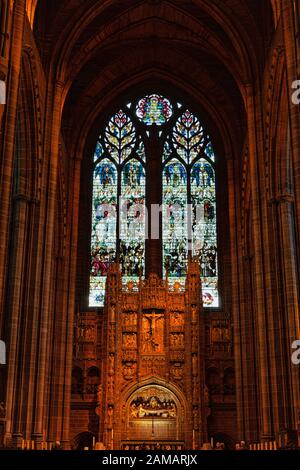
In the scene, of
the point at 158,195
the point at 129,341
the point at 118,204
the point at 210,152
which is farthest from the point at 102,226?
the point at 210,152

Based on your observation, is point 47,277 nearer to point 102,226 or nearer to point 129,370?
point 129,370

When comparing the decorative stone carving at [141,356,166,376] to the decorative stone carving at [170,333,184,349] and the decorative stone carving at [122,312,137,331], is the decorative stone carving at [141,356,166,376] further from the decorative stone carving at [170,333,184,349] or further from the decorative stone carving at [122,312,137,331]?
the decorative stone carving at [122,312,137,331]

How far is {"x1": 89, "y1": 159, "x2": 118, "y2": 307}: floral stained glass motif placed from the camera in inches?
1103

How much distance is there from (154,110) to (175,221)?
5.71 m

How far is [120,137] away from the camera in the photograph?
99.6 ft

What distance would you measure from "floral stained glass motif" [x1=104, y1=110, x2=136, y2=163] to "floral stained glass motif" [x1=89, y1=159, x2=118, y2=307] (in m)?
0.60

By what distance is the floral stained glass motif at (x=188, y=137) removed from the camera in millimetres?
30062

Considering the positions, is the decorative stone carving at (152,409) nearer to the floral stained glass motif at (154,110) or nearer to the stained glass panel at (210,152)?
the stained glass panel at (210,152)

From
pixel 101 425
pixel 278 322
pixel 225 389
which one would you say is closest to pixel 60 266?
pixel 101 425

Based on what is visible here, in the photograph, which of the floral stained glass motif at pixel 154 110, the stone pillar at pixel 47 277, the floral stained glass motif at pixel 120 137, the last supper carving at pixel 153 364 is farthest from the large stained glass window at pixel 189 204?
the stone pillar at pixel 47 277

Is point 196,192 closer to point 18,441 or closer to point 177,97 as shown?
point 177,97

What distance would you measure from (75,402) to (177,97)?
1476cm

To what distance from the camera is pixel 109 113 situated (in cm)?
3052

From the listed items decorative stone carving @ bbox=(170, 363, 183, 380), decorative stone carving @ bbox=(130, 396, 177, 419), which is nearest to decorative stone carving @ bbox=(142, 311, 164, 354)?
decorative stone carving @ bbox=(170, 363, 183, 380)
